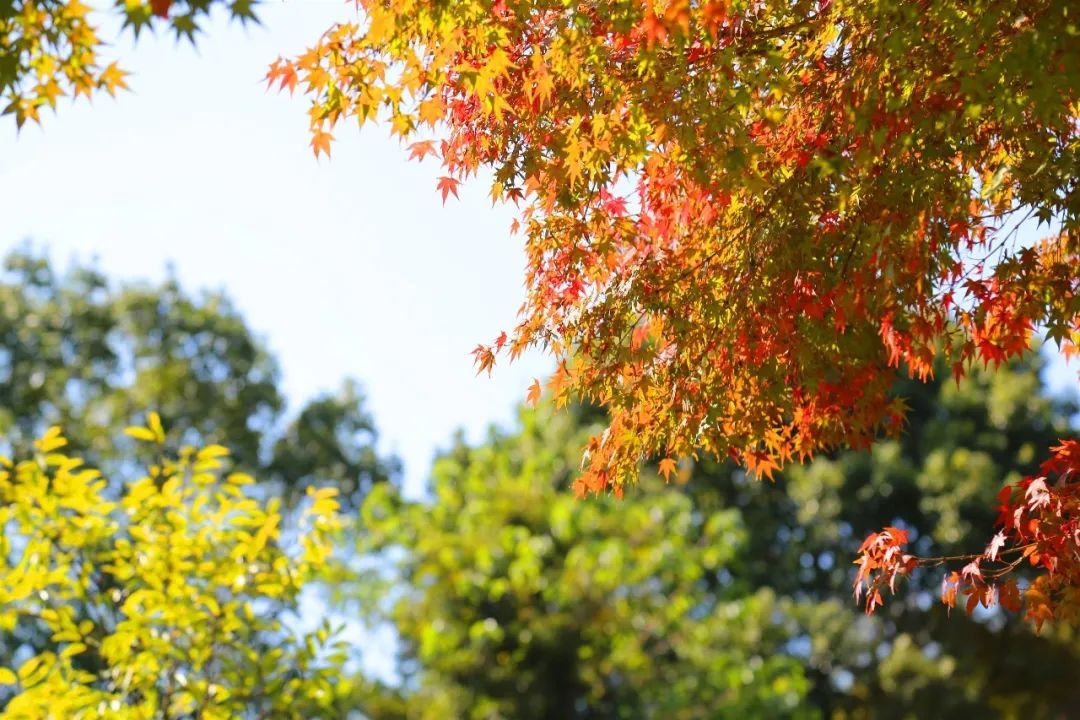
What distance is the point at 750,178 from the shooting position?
169 inches

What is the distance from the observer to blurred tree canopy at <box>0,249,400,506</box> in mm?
20859

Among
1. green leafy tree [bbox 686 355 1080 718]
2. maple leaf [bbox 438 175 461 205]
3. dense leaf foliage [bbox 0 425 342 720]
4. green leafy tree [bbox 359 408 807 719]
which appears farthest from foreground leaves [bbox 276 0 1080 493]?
green leafy tree [bbox 686 355 1080 718]

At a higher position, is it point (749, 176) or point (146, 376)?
point (146, 376)

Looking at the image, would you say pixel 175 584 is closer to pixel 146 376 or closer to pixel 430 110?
pixel 430 110

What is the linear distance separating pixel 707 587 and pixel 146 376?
11208 millimetres

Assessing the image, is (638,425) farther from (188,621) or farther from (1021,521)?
(188,621)

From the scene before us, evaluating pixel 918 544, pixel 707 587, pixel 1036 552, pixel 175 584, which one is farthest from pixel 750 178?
pixel 918 544

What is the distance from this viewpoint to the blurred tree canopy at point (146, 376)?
68.4 feet

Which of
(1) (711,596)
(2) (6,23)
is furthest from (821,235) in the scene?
(1) (711,596)

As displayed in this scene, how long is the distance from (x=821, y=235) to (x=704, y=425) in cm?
101

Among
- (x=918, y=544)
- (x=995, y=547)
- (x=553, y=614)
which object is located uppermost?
(x=918, y=544)

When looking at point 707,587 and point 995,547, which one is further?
point 707,587

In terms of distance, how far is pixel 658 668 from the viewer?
51.2ft

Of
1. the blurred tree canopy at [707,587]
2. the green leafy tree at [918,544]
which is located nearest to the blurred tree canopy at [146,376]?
the blurred tree canopy at [707,587]
